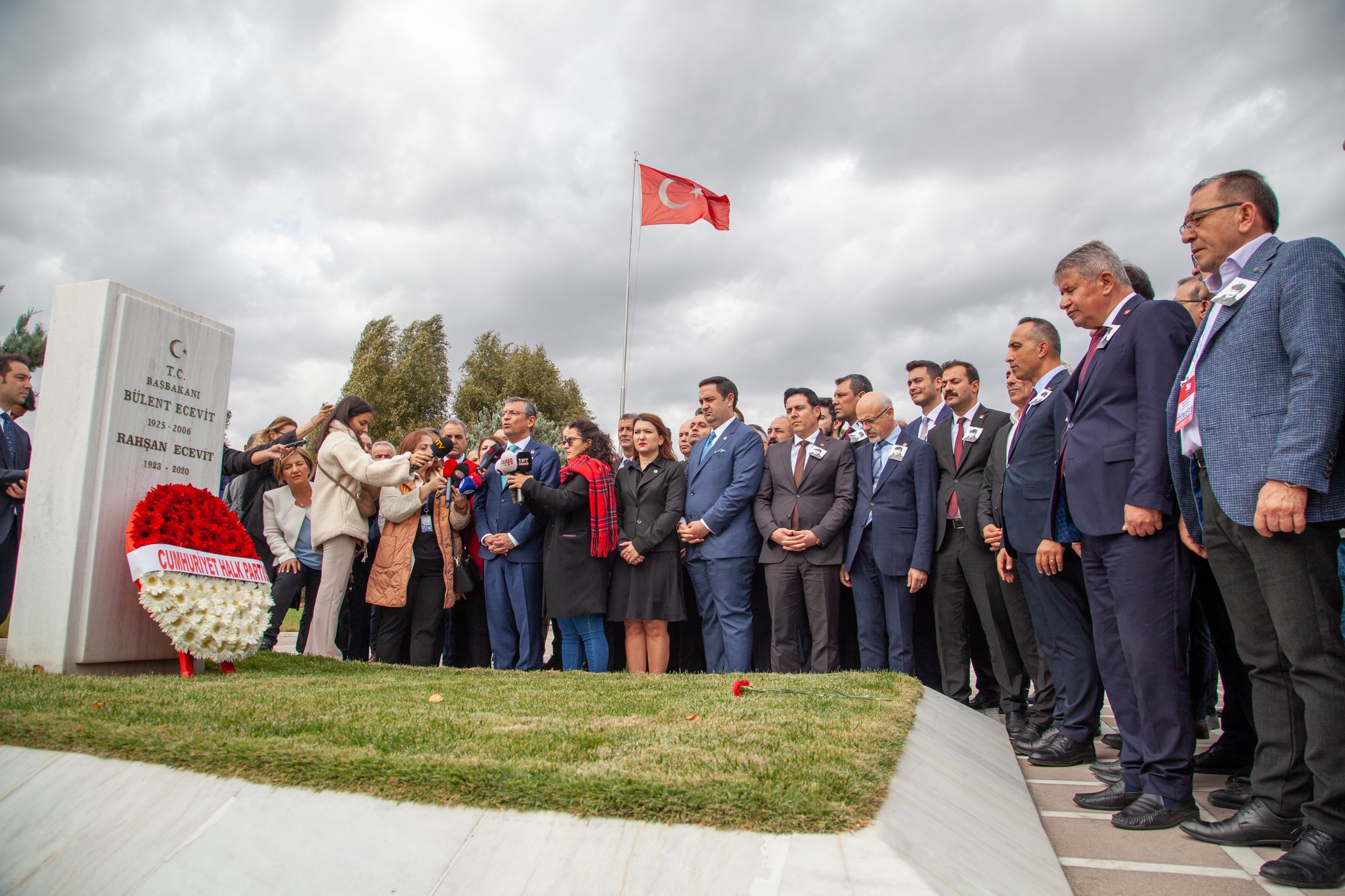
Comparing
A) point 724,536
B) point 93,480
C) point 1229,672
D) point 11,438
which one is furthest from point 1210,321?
point 11,438

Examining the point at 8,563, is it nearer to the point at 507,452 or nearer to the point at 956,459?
the point at 507,452

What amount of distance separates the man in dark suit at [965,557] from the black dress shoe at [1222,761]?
1.34m

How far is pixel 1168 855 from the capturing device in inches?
111

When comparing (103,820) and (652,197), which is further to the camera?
(652,197)

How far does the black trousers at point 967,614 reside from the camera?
545 centimetres

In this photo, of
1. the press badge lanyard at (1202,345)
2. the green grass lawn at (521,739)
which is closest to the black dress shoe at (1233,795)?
the green grass lawn at (521,739)

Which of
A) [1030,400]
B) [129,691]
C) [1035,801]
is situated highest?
[1030,400]

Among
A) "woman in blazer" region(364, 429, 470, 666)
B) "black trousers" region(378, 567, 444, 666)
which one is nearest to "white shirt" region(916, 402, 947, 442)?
"woman in blazer" region(364, 429, 470, 666)

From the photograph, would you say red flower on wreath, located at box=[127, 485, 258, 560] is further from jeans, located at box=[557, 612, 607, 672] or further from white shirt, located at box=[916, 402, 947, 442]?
white shirt, located at box=[916, 402, 947, 442]

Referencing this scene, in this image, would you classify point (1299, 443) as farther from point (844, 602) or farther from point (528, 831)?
point (844, 602)

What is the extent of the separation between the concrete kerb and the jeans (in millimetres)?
4033

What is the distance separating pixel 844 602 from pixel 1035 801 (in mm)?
3366

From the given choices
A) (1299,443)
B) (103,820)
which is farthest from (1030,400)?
(103,820)

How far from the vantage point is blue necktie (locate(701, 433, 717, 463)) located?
23.0 ft
